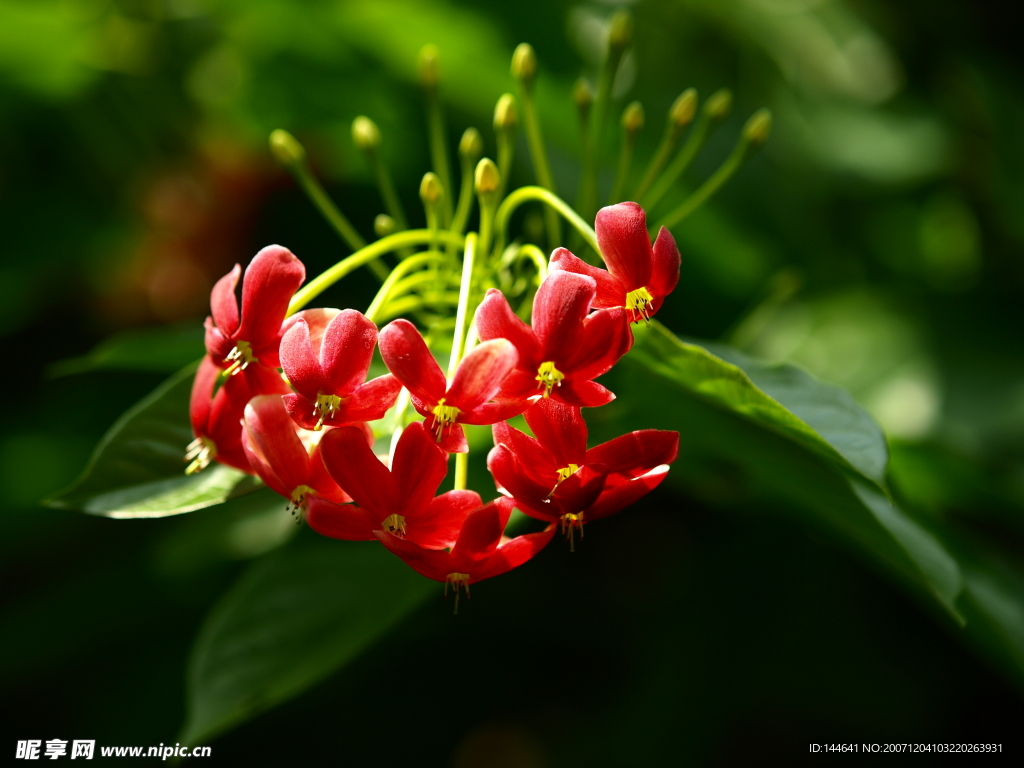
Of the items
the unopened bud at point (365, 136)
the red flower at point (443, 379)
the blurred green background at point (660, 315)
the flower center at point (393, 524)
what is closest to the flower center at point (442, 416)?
the red flower at point (443, 379)

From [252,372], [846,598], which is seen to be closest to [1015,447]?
[846,598]

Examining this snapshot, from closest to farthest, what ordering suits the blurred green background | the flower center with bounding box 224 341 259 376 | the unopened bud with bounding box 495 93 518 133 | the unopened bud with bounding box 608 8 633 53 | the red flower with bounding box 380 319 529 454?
the red flower with bounding box 380 319 529 454 < the flower center with bounding box 224 341 259 376 < the unopened bud with bounding box 495 93 518 133 < the unopened bud with bounding box 608 8 633 53 < the blurred green background

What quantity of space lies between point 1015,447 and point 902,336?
0.33 metres

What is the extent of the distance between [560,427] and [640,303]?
16 centimetres

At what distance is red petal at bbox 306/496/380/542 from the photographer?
2.86 feet

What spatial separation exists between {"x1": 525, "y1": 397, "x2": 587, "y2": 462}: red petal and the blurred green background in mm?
896

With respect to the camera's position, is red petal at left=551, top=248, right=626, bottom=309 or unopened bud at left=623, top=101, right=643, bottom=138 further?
unopened bud at left=623, top=101, right=643, bottom=138

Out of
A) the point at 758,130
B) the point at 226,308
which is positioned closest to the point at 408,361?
the point at 226,308

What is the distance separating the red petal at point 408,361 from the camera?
0.84m

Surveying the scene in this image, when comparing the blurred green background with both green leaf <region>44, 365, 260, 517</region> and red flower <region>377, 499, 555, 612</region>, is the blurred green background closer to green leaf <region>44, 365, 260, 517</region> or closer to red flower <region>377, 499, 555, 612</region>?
green leaf <region>44, 365, 260, 517</region>

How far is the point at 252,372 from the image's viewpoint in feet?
3.14

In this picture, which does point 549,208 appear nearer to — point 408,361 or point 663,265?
point 663,265

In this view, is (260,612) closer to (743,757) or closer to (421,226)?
(421,226)

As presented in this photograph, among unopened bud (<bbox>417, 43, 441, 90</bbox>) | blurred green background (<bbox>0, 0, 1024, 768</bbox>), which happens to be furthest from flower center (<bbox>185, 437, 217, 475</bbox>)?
blurred green background (<bbox>0, 0, 1024, 768</bbox>)
